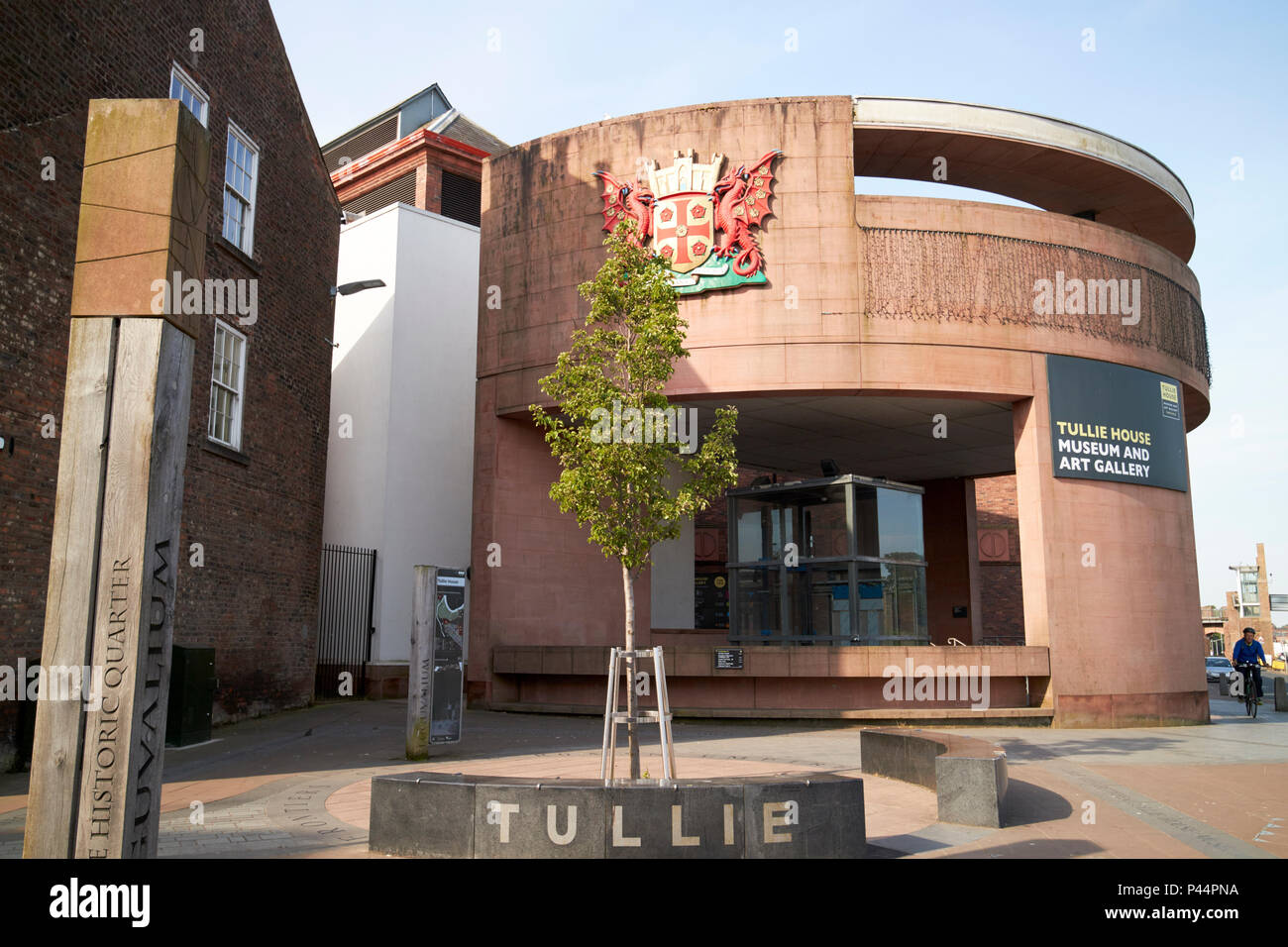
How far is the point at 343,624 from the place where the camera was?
23000 millimetres

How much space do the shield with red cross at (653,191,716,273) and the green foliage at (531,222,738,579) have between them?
889cm

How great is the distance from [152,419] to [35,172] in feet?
29.6

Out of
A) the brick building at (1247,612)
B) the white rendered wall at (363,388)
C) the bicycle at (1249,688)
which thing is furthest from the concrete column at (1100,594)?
the brick building at (1247,612)

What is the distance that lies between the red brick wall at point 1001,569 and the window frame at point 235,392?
2538 centimetres

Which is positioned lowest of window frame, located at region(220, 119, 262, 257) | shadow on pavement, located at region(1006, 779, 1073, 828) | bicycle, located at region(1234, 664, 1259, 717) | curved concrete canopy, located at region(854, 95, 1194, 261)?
shadow on pavement, located at region(1006, 779, 1073, 828)

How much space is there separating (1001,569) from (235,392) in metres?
26.7

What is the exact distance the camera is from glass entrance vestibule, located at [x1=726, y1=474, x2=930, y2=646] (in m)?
20.2

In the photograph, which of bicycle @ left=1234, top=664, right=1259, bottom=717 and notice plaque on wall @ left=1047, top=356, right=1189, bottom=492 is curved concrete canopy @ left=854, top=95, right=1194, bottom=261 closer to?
notice plaque on wall @ left=1047, top=356, right=1189, bottom=492

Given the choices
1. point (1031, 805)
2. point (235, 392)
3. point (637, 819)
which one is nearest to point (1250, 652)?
point (1031, 805)

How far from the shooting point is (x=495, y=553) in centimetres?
2086

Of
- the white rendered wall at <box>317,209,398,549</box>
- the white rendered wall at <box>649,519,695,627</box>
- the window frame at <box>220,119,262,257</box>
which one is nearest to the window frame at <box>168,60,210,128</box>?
the window frame at <box>220,119,262,257</box>

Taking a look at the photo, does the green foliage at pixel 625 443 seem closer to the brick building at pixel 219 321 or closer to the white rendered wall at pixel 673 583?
the brick building at pixel 219 321
